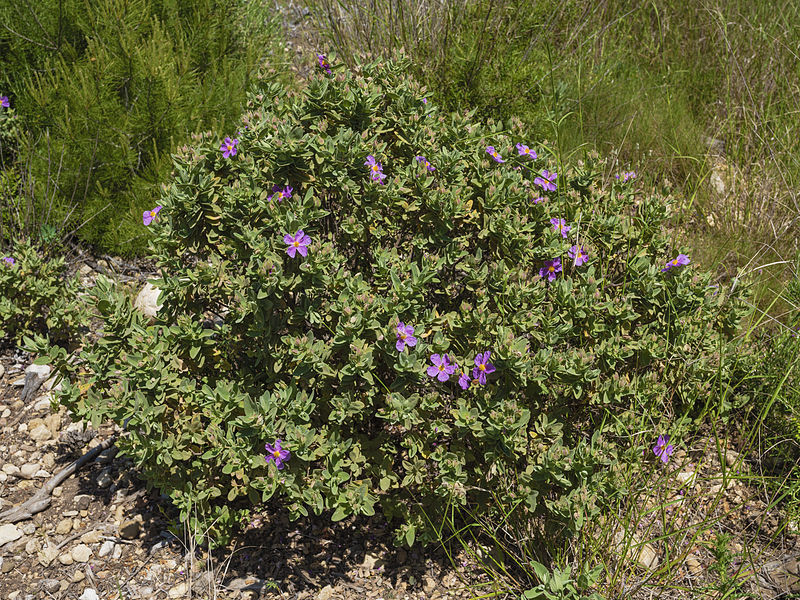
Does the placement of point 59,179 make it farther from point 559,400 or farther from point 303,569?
point 559,400

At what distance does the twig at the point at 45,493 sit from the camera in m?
2.52

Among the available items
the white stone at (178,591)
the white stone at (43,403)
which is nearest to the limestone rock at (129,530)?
the white stone at (178,591)

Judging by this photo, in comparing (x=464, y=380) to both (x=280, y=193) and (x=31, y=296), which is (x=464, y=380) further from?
(x=31, y=296)

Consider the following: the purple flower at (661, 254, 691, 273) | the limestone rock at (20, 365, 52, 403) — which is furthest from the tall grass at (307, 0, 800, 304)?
the limestone rock at (20, 365, 52, 403)

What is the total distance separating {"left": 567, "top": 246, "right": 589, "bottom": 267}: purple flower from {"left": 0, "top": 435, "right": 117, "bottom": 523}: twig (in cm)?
187

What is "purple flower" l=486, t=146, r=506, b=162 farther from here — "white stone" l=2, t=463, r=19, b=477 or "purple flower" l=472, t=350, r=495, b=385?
"white stone" l=2, t=463, r=19, b=477

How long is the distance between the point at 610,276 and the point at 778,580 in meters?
1.13

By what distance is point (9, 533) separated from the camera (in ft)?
8.05

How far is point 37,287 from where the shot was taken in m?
3.08

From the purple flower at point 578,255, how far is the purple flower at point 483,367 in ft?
1.82

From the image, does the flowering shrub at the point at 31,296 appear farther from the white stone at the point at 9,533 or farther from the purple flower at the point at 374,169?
the purple flower at the point at 374,169

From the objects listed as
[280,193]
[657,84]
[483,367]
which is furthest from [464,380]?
[657,84]

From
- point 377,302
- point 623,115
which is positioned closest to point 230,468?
point 377,302

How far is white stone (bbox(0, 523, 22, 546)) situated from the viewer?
244cm
